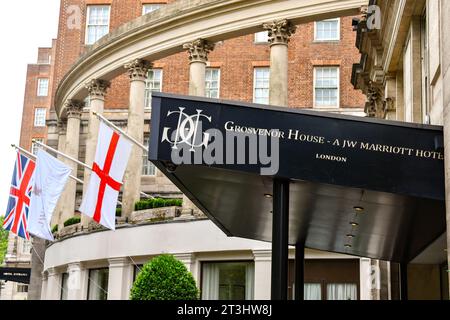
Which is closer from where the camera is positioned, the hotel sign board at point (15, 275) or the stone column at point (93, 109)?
the stone column at point (93, 109)

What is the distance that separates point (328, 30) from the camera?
47.6 m

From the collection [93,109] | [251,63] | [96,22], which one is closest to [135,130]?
→ [93,109]

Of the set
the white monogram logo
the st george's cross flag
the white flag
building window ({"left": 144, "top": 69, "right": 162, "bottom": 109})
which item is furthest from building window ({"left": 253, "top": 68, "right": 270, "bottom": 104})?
the white monogram logo

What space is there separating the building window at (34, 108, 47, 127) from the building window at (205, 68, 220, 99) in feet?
169

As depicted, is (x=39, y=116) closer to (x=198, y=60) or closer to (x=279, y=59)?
(x=198, y=60)

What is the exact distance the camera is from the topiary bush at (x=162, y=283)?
2522 cm

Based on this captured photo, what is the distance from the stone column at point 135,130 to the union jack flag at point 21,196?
4.82 meters

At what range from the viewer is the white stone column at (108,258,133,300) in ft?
116

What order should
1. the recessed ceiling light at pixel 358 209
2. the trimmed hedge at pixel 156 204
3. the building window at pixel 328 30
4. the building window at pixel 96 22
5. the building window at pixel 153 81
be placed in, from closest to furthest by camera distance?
the recessed ceiling light at pixel 358 209 → the trimmed hedge at pixel 156 204 → the building window at pixel 328 30 → the building window at pixel 153 81 → the building window at pixel 96 22

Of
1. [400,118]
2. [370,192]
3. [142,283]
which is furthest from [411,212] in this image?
[142,283]

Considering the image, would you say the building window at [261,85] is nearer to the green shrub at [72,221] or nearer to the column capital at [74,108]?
the column capital at [74,108]

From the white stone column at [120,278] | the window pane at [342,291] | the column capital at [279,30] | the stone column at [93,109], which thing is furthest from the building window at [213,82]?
the window pane at [342,291]
